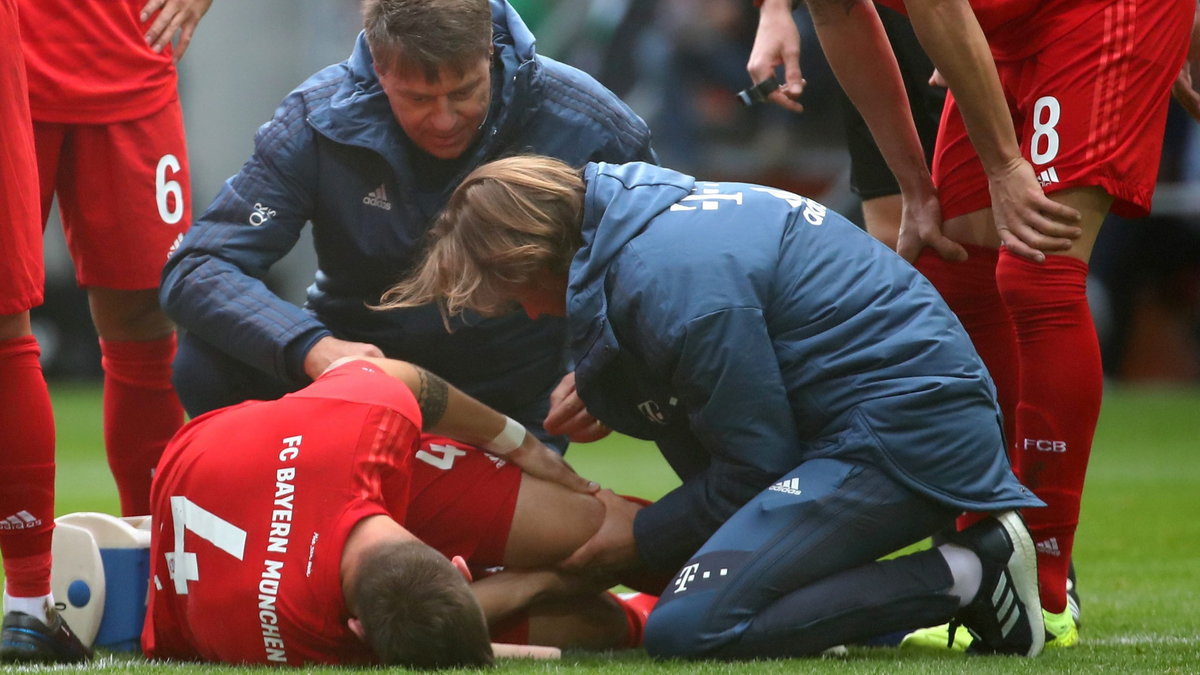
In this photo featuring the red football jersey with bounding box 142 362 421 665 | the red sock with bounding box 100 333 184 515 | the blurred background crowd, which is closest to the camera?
the red football jersey with bounding box 142 362 421 665

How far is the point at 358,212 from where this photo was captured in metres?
3.59

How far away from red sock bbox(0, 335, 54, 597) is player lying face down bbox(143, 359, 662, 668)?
20 centimetres

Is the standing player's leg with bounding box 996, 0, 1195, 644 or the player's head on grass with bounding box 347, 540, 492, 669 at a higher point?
the standing player's leg with bounding box 996, 0, 1195, 644

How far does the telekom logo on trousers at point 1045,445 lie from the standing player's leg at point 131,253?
76.6 inches

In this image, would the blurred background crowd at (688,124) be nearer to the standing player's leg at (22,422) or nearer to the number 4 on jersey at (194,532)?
the standing player's leg at (22,422)

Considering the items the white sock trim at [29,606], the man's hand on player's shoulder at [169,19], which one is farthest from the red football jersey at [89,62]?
the white sock trim at [29,606]

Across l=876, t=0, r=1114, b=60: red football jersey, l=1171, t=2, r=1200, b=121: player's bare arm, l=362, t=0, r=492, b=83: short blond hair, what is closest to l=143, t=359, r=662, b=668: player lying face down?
l=362, t=0, r=492, b=83: short blond hair

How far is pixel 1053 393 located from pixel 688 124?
6330 mm

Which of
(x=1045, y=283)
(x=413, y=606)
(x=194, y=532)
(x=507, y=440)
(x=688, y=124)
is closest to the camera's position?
(x=413, y=606)

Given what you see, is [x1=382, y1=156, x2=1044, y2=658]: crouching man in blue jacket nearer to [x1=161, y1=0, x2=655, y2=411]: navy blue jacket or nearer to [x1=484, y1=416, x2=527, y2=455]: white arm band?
[x1=484, y1=416, x2=527, y2=455]: white arm band

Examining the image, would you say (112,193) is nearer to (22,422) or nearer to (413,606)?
(22,422)

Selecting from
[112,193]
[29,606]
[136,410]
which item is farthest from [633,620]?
[112,193]

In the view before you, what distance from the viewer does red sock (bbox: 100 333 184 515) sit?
12.3 ft

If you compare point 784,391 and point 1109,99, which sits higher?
point 1109,99
